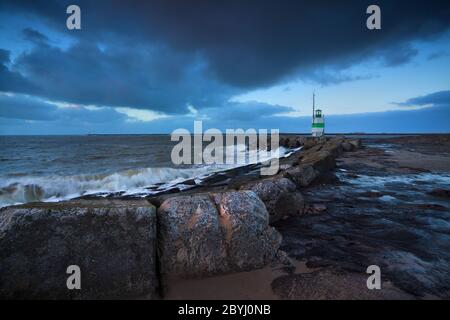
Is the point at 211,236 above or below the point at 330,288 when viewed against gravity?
above

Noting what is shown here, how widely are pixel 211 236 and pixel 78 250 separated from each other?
5.52ft

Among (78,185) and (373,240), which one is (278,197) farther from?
(78,185)

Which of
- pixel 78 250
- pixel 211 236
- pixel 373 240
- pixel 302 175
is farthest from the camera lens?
pixel 302 175

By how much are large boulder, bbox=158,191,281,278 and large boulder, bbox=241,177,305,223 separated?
6.37 feet

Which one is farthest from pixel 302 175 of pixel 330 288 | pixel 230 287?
pixel 230 287

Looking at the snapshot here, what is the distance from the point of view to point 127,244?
122 inches

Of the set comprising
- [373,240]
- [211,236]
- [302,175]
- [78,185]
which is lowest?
[78,185]

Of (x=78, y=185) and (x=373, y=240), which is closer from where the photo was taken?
(x=373, y=240)

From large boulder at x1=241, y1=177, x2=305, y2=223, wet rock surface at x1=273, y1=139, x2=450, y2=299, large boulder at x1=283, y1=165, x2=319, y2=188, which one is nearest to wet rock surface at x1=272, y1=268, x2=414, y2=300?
wet rock surface at x1=273, y1=139, x2=450, y2=299

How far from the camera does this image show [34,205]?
3.14 meters

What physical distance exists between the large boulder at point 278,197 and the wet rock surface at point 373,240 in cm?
22
